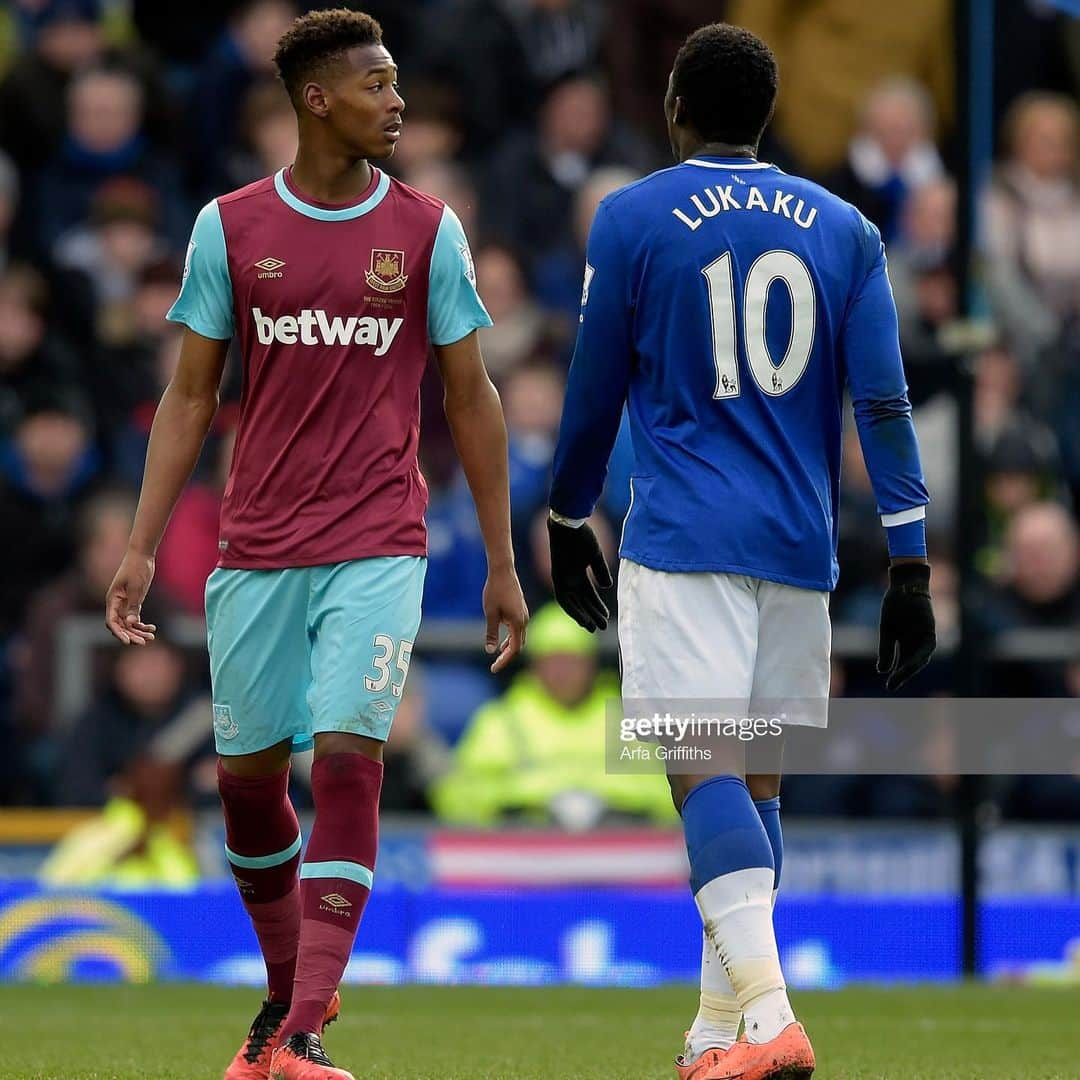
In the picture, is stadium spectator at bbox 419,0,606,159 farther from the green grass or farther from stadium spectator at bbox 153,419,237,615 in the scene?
the green grass

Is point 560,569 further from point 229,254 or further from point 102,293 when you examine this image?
point 102,293

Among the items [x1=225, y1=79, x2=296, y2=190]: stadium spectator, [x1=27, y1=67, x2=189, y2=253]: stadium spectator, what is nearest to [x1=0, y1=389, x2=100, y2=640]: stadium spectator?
[x1=27, y1=67, x2=189, y2=253]: stadium spectator

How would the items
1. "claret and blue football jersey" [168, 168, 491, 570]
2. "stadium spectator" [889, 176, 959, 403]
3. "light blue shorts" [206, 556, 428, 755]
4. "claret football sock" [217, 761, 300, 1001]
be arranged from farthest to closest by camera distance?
"stadium spectator" [889, 176, 959, 403] → "claret football sock" [217, 761, 300, 1001] → "claret and blue football jersey" [168, 168, 491, 570] → "light blue shorts" [206, 556, 428, 755]

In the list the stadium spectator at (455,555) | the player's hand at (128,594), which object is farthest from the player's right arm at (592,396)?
the stadium spectator at (455,555)

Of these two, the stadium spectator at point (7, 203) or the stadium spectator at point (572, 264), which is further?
the stadium spectator at point (7, 203)

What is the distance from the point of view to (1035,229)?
13586 mm

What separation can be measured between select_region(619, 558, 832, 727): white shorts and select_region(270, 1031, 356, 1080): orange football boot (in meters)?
1.03

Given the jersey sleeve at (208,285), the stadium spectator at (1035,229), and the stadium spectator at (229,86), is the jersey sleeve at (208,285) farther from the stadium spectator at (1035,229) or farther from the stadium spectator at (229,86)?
the stadium spectator at (229,86)

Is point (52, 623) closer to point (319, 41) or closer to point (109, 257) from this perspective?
point (109, 257)

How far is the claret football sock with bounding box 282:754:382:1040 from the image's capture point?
17.9 ft

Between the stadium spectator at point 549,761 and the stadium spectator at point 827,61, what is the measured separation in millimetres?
4520

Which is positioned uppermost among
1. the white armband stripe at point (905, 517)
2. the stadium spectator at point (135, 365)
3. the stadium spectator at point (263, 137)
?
the stadium spectator at point (263, 137)

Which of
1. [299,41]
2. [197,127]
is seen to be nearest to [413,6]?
[197,127]

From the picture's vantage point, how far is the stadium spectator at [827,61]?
14.3 metres
